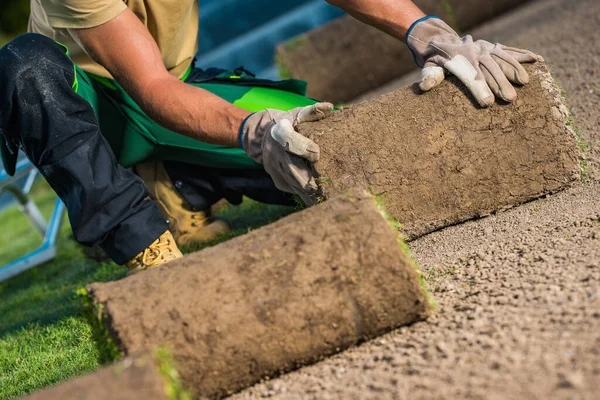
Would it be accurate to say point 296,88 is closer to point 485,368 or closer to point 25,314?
point 25,314

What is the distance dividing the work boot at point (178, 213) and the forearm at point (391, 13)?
4.11 ft

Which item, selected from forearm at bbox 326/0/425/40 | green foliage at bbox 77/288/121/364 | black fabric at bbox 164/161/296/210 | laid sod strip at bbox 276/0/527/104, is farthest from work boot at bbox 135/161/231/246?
laid sod strip at bbox 276/0/527/104

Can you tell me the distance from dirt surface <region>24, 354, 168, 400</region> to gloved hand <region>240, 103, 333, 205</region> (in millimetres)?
1103

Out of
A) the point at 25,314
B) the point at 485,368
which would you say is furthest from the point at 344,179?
the point at 25,314

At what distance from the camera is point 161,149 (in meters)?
3.40

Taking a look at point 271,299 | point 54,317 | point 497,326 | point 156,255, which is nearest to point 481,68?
point 497,326

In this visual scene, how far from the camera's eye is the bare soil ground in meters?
1.58

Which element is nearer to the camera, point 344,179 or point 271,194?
point 344,179

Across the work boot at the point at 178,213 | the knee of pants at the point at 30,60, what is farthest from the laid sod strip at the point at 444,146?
the work boot at the point at 178,213

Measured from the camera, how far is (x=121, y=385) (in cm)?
151

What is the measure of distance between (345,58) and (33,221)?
8.65ft

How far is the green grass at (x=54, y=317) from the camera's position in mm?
2580

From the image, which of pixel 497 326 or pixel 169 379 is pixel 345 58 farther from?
pixel 169 379

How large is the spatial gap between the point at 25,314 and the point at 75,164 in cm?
126
